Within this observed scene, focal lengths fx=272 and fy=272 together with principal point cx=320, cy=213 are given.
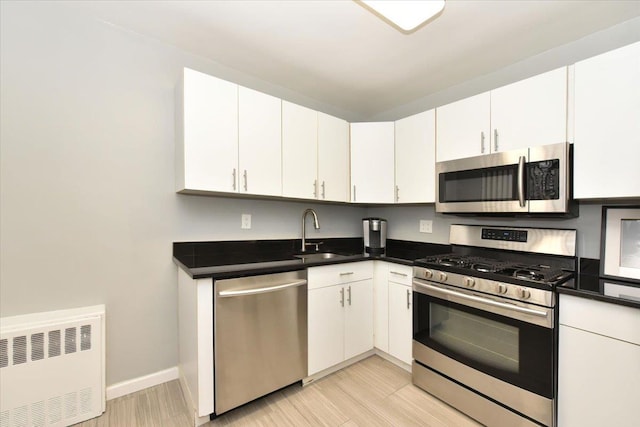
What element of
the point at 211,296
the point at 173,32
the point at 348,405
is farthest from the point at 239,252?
the point at 173,32

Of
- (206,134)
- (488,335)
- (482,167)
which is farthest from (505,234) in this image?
(206,134)

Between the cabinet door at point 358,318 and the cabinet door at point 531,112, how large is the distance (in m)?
1.44

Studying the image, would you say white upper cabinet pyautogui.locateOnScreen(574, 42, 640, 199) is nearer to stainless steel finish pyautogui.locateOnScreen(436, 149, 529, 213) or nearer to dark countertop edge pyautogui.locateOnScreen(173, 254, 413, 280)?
stainless steel finish pyautogui.locateOnScreen(436, 149, 529, 213)

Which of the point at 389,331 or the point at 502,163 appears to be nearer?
the point at 502,163

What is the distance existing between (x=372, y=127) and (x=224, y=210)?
1568 mm

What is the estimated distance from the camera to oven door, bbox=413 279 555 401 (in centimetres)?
140

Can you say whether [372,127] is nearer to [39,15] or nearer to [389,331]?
[389,331]

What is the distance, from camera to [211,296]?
156 centimetres

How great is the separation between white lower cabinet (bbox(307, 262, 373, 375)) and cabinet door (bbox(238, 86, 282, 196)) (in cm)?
75

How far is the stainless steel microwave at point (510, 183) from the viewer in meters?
1.59

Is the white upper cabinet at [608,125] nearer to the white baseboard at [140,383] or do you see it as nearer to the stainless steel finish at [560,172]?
the stainless steel finish at [560,172]

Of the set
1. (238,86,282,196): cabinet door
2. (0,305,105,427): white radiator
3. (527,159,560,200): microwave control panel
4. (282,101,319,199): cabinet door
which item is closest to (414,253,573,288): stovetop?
(527,159,560,200): microwave control panel

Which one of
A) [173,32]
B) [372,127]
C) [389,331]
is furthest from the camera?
[372,127]

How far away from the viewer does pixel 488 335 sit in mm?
1619
